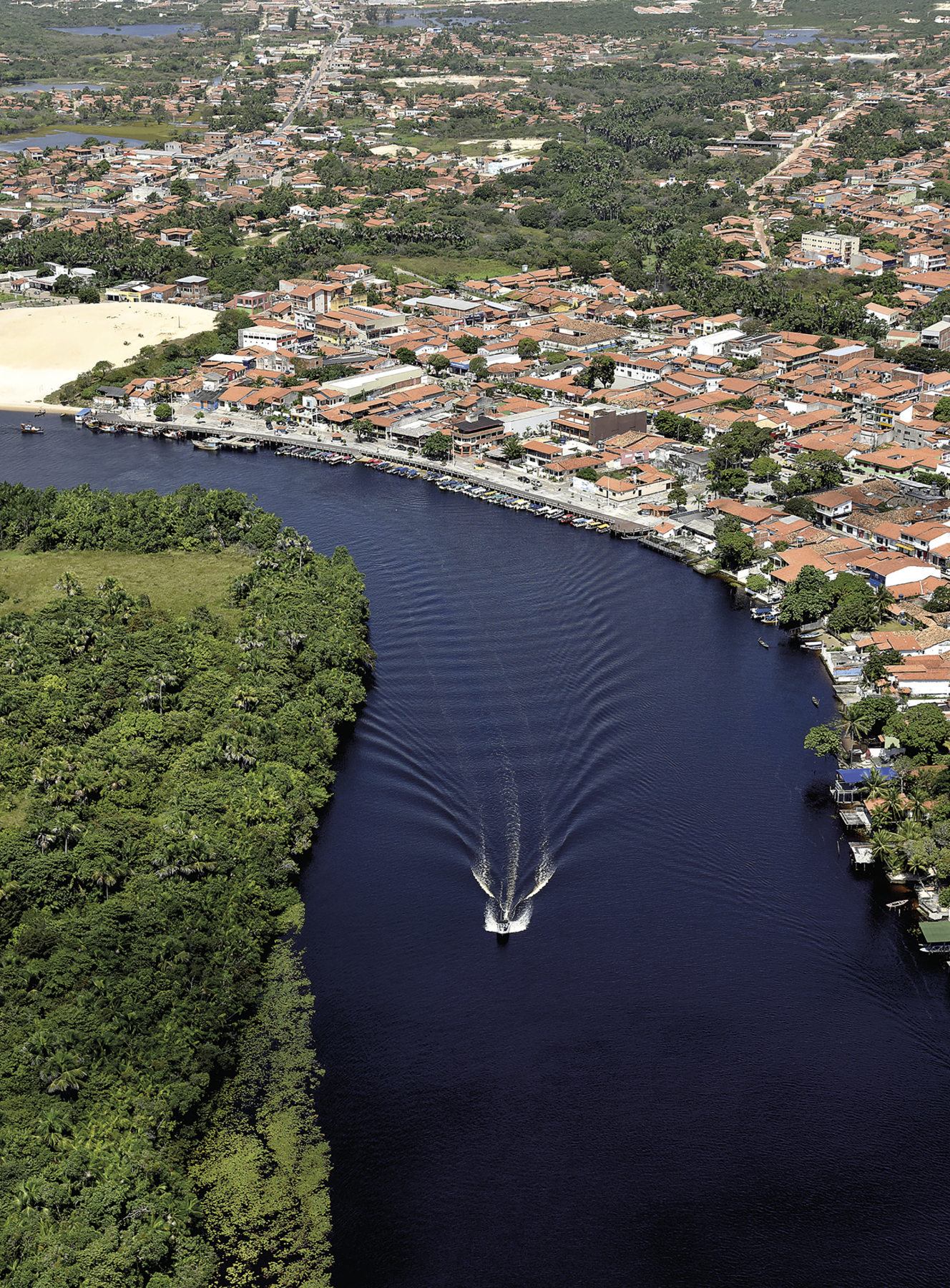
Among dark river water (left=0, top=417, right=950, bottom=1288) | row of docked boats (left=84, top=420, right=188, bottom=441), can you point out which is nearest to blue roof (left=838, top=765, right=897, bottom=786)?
dark river water (left=0, top=417, right=950, bottom=1288)

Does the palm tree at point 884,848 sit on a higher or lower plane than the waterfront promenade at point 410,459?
higher

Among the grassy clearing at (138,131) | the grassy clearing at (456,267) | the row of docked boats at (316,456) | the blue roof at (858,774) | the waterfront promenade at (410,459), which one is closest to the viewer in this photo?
the blue roof at (858,774)

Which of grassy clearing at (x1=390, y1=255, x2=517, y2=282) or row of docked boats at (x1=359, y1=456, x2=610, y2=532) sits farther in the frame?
grassy clearing at (x1=390, y1=255, x2=517, y2=282)

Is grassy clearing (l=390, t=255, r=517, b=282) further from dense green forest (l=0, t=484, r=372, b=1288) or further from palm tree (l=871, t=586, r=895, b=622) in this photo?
palm tree (l=871, t=586, r=895, b=622)

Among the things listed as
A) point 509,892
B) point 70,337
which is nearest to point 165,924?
point 509,892

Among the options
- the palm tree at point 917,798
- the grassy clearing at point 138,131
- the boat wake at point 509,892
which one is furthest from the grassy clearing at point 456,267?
the boat wake at point 509,892

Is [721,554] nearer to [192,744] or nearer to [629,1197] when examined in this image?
[192,744]

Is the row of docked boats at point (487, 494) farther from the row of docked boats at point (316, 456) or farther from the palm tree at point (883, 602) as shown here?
the palm tree at point (883, 602)
